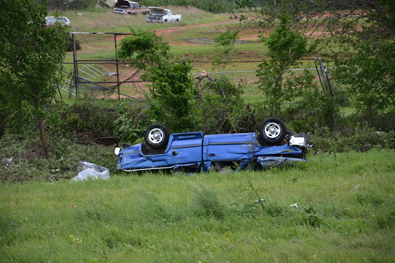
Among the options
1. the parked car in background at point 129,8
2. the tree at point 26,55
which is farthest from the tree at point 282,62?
the parked car in background at point 129,8

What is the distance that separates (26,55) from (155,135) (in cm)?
460

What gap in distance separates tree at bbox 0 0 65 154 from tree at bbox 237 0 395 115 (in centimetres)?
753

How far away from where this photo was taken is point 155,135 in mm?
9328

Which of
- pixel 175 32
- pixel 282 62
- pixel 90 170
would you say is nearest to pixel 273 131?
pixel 282 62

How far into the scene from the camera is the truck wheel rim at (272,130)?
8.41m

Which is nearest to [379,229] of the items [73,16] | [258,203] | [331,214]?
[331,214]

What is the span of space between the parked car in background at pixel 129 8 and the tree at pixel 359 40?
94.5 ft

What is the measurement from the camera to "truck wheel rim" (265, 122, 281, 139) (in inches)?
331

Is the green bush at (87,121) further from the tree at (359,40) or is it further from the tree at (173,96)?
the tree at (359,40)

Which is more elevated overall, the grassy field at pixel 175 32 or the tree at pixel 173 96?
the grassy field at pixel 175 32

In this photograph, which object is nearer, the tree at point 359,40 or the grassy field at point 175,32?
the tree at point 359,40

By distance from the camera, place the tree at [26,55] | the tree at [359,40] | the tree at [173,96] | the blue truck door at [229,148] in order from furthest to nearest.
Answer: the tree at [359,40] < the tree at [173,96] < the tree at [26,55] < the blue truck door at [229,148]

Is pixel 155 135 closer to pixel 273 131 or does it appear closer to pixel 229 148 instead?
pixel 229 148

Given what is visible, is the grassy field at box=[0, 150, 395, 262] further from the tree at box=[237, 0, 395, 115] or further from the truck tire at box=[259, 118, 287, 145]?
the tree at box=[237, 0, 395, 115]
